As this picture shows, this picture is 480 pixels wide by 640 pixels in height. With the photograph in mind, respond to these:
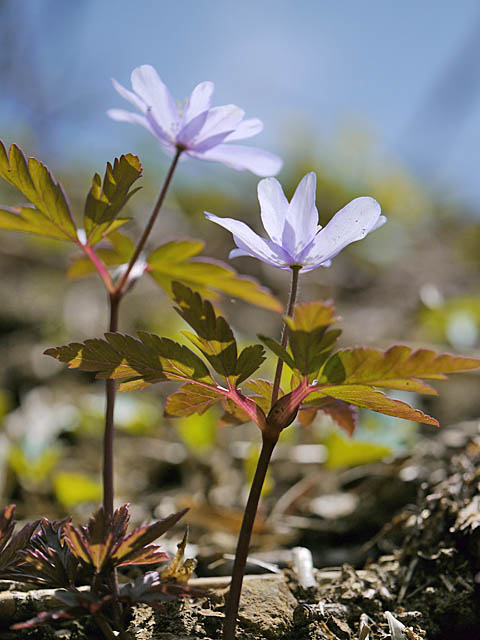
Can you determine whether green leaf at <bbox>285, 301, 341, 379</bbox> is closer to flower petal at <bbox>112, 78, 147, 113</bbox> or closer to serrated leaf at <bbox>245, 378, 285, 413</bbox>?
serrated leaf at <bbox>245, 378, 285, 413</bbox>

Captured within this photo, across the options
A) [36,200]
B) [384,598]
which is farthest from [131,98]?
[384,598]

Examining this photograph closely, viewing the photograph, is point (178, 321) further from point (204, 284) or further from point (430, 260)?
point (430, 260)

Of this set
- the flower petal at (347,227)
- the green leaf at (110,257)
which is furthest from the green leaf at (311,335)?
the green leaf at (110,257)

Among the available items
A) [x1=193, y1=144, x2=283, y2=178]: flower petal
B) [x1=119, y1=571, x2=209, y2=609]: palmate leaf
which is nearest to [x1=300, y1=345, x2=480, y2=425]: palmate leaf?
[x1=119, y1=571, x2=209, y2=609]: palmate leaf

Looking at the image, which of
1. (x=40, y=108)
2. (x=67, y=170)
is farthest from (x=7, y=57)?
(x=67, y=170)

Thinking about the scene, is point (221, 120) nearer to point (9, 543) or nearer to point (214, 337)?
point (214, 337)

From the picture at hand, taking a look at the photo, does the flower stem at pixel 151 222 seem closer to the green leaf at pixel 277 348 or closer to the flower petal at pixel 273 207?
the flower petal at pixel 273 207

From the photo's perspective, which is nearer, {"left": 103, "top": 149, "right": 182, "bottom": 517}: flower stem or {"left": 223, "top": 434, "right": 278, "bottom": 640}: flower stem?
{"left": 223, "top": 434, "right": 278, "bottom": 640}: flower stem
